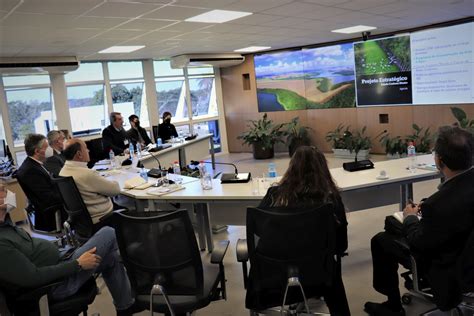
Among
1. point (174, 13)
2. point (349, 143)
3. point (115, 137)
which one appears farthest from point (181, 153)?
point (349, 143)

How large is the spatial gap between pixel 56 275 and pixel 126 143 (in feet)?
16.1

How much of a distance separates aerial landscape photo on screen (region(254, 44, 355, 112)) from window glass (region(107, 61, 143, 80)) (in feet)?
9.61

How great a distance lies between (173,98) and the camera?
10.5 metres

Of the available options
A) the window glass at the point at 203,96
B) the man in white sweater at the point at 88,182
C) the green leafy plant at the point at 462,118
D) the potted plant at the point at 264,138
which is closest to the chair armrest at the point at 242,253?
the man in white sweater at the point at 88,182

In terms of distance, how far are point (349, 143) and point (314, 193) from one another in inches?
263

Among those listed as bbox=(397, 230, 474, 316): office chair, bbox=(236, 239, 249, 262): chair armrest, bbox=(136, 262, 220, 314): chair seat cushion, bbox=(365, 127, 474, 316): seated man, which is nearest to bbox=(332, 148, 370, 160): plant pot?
bbox=(397, 230, 474, 316): office chair

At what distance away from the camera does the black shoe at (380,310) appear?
268cm

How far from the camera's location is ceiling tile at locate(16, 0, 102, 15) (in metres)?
3.68

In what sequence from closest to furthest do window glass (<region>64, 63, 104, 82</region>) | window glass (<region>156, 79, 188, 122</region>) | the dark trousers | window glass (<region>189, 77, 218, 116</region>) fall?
the dark trousers → window glass (<region>64, 63, 104, 82</region>) → window glass (<region>156, 79, 188, 122</region>) → window glass (<region>189, 77, 218, 116</region>)

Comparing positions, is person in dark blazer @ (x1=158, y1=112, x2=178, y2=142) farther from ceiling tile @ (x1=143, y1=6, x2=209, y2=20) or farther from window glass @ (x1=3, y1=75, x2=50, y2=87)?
ceiling tile @ (x1=143, y1=6, x2=209, y2=20)

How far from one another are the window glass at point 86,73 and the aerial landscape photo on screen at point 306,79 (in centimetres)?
384

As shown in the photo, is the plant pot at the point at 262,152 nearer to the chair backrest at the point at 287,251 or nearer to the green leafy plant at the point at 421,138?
the green leafy plant at the point at 421,138

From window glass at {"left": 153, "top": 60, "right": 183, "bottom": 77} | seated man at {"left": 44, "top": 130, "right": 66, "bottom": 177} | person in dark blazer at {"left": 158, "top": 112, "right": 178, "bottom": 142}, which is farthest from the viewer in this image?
window glass at {"left": 153, "top": 60, "right": 183, "bottom": 77}

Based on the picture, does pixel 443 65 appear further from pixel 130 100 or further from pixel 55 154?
pixel 55 154
